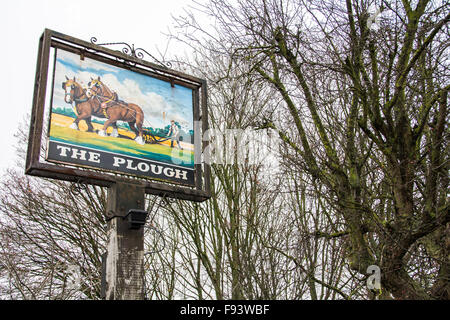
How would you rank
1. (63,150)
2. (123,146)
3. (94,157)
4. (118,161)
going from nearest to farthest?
(63,150) → (94,157) → (118,161) → (123,146)

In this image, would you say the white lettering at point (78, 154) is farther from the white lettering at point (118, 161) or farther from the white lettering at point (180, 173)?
the white lettering at point (180, 173)

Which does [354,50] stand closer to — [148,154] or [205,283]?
[148,154]

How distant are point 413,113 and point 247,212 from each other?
13.3ft

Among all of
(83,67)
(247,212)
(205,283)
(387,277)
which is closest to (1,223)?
(205,283)

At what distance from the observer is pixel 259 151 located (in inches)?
352

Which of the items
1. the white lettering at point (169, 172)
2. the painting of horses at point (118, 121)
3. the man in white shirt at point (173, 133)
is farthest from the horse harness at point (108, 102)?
the white lettering at point (169, 172)

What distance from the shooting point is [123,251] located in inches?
178

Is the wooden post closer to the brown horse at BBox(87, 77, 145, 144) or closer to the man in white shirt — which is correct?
the brown horse at BBox(87, 77, 145, 144)

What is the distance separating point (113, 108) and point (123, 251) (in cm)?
182

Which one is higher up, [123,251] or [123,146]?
[123,146]

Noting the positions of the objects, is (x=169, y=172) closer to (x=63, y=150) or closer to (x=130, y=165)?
(x=130, y=165)

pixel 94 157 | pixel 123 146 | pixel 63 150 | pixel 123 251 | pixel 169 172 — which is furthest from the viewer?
pixel 169 172

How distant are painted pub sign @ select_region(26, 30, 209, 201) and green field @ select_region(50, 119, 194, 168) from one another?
0.03 ft

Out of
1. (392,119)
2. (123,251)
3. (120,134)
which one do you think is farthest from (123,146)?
(392,119)
